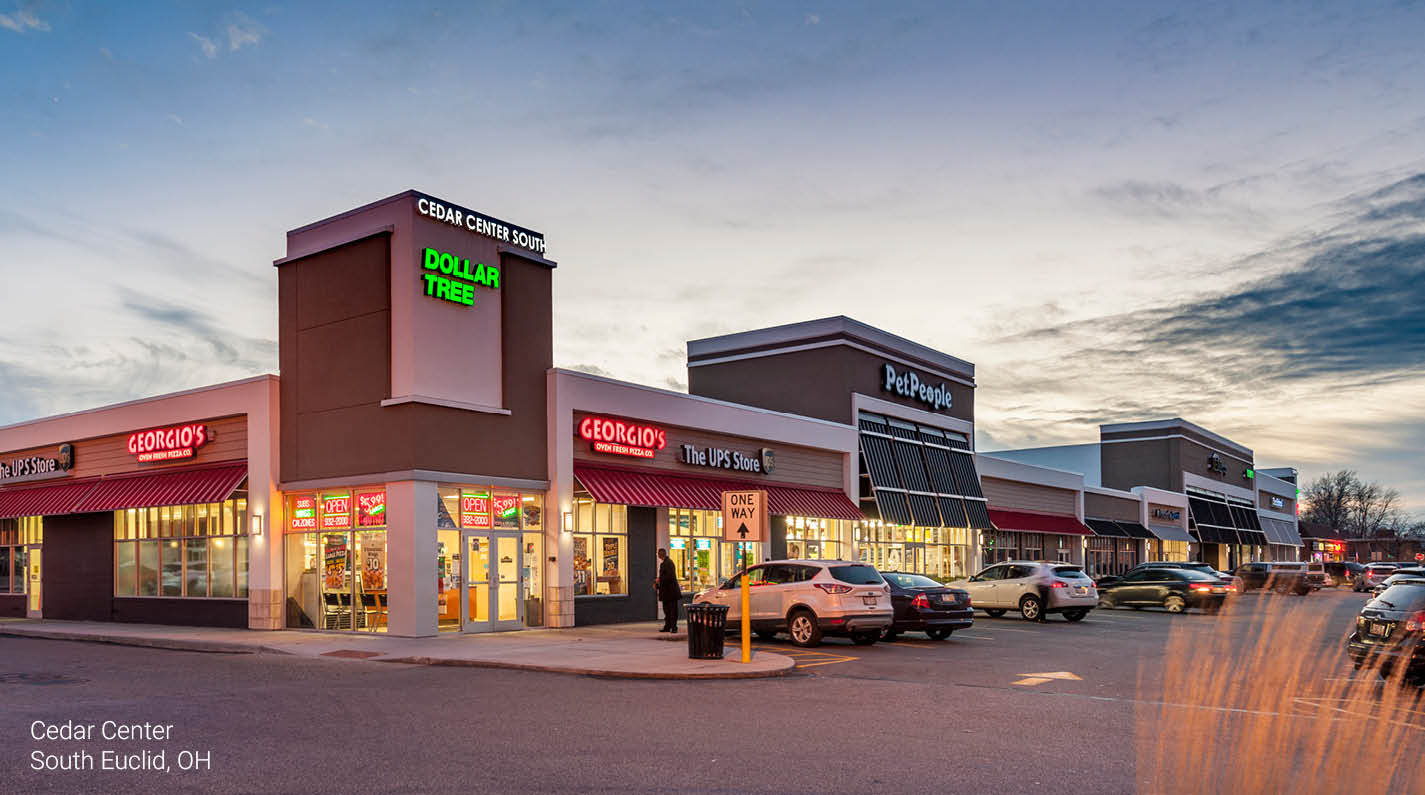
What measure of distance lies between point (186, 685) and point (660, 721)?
750 centimetres

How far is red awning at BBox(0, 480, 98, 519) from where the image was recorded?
1283 inches

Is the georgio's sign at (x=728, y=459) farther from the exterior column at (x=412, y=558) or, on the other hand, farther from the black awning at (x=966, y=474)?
the black awning at (x=966, y=474)

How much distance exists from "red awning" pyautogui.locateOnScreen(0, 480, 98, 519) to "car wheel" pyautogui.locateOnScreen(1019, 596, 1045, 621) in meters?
25.9

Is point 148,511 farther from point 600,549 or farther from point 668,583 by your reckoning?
point 668,583

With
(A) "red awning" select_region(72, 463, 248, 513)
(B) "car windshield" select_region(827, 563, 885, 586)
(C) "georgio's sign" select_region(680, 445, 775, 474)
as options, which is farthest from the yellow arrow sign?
(A) "red awning" select_region(72, 463, 248, 513)

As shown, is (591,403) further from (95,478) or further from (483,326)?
(95,478)

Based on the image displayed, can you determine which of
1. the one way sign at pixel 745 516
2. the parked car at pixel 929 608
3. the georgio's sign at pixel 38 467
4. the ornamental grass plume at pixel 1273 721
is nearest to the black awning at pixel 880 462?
the ornamental grass plume at pixel 1273 721

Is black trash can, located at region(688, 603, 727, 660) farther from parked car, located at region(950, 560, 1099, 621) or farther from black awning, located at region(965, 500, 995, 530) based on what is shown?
black awning, located at region(965, 500, 995, 530)

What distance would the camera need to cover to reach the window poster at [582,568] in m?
27.6

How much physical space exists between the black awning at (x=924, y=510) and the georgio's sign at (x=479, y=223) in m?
19.3

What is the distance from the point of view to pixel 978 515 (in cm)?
4662

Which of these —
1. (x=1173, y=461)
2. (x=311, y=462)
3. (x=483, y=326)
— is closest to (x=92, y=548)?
(x=311, y=462)

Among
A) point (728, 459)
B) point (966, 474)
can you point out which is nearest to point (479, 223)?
point (728, 459)

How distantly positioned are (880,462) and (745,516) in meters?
22.5
